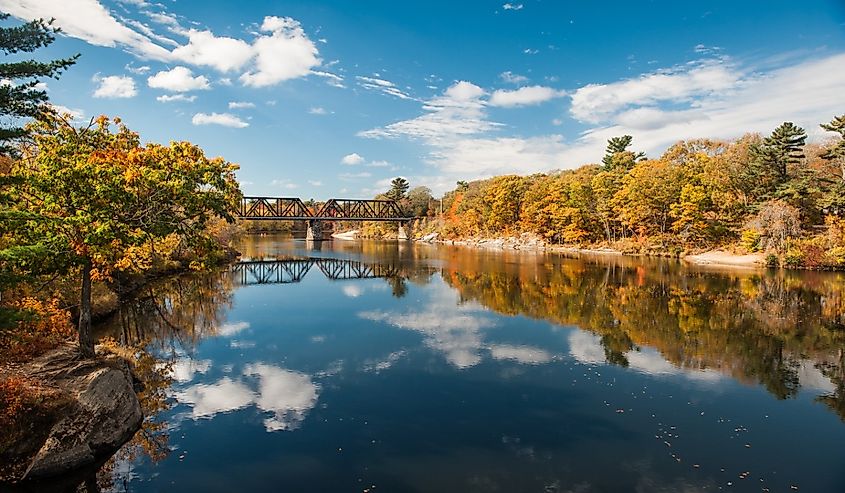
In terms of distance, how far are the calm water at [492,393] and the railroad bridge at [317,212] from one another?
171ft

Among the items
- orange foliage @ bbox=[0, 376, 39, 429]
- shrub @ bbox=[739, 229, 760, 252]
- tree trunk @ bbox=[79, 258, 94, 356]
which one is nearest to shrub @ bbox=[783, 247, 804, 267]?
shrub @ bbox=[739, 229, 760, 252]

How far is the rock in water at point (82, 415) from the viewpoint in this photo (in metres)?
10.1

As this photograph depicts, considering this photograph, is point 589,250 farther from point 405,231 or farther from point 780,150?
point 405,231

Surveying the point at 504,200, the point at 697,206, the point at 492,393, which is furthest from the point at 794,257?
the point at 504,200

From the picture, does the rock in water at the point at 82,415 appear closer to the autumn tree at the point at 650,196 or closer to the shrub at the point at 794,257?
the shrub at the point at 794,257

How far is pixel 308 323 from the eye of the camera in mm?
25250

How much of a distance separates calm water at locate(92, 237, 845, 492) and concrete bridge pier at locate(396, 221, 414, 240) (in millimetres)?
81227

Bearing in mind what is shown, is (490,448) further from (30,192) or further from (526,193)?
(526,193)

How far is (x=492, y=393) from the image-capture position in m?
15.1

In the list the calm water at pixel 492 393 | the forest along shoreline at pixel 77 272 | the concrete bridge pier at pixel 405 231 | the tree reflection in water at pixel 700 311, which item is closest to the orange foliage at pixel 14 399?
the forest along shoreline at pixel 77 272

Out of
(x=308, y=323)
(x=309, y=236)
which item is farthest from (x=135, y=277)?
(x=309, y=236)

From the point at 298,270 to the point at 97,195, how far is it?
37.9 meters

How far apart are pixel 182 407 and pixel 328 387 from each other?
440 centimetres

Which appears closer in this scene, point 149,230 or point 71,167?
point 71,167
